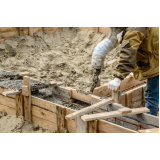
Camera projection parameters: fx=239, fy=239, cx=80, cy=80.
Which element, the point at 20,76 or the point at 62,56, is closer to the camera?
the point at 20,76

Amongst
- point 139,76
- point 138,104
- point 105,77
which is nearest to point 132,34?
point 139,76

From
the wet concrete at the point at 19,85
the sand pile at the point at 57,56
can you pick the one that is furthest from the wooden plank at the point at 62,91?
the sand pile at the point at 57,56

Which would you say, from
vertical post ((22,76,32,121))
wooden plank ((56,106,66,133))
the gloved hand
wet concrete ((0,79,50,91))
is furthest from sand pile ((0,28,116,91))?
the gloved hand

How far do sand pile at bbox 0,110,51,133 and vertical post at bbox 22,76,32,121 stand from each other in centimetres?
11

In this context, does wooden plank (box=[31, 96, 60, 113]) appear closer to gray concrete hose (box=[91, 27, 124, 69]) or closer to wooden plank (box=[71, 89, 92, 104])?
wooden plank (box=[71, 89, 92, 104])

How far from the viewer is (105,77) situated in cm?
676

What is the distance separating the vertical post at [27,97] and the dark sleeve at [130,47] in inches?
67.7

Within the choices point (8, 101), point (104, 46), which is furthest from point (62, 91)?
point (104, 46)

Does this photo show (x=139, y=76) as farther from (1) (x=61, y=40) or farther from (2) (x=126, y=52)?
(1) (x=61, y=40)

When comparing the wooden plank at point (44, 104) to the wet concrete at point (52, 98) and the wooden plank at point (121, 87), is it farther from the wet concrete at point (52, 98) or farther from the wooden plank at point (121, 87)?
the wooden plank at point (121, 87)

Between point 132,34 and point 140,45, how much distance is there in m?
0.41

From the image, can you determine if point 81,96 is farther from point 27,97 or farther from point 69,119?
point 69,119

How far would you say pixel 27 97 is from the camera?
13.7 feet

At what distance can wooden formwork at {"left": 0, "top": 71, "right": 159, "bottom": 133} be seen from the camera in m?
3.11
